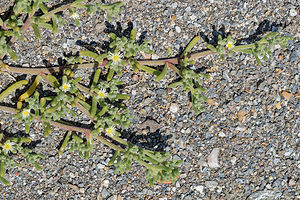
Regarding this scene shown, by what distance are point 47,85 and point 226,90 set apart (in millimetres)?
1794

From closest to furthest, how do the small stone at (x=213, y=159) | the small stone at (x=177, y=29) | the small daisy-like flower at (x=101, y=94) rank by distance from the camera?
the small daisy-like flower at (x=101, y=94) → the small stone at (x=213, y=159) → the small stone at (x=177, y=29)

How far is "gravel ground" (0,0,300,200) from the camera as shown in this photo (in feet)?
12.4

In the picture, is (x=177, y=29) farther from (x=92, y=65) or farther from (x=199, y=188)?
(x=199, y=188)

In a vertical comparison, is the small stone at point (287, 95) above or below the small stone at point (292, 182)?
above

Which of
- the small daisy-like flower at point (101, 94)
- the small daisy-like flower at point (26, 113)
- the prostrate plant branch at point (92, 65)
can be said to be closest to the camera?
the small daisy-like flower at point (26, 113)

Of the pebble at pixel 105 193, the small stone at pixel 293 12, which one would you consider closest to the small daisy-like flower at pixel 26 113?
the pebble at pixel 105 193

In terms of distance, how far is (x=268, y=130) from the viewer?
388 cm

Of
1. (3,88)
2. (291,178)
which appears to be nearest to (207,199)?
(291,178)

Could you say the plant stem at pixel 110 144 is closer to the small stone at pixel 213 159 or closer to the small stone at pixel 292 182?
the small stone at pixel 213 159

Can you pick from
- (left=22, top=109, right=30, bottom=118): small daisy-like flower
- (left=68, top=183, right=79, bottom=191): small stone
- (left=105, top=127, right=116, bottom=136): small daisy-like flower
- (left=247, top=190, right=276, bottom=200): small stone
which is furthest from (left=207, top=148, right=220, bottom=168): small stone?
(left=22, top=109, right=30, bottom=118): small daisy-like flower

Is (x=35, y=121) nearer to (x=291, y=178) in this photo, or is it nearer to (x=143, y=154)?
(x=143, y=154)

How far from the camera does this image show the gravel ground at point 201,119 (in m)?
3.79

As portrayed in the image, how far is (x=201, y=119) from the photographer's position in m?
3.89

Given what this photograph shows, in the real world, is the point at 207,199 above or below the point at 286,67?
below
